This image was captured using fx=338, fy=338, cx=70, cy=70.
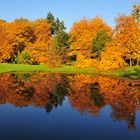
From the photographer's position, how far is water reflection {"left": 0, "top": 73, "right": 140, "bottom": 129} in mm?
28719

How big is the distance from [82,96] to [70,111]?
7.23 metres

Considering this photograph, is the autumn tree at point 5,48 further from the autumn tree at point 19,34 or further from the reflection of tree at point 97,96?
the reflection of tree at point 97,96

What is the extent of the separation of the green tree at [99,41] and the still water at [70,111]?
26.1 metres

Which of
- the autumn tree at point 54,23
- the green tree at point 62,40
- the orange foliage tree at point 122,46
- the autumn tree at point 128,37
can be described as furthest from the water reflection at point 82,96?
the autumn tree at point 54,23

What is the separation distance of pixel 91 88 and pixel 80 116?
1511 centimetres

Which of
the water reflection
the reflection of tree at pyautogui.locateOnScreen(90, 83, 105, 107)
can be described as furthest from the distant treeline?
the reflection of tree at pyautogui.locateOnScreen(90, 83, 105, 107)

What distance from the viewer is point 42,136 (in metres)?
19.9

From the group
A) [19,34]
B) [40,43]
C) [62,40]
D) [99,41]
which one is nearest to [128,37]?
[99,41]

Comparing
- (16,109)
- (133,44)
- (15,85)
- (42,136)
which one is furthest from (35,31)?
(42,136)

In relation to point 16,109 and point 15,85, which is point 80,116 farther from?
point 15,85

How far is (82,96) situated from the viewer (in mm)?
35594

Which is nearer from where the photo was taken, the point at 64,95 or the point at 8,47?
the point at 64,95

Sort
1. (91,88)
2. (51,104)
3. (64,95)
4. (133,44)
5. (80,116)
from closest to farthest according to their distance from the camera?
(80,116) → (51,104) → (64,95) → (91,88) → (133,44)

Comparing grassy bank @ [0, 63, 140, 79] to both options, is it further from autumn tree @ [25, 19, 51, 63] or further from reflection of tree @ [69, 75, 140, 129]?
reflection of tree @ [69, 75, 140, 129]
